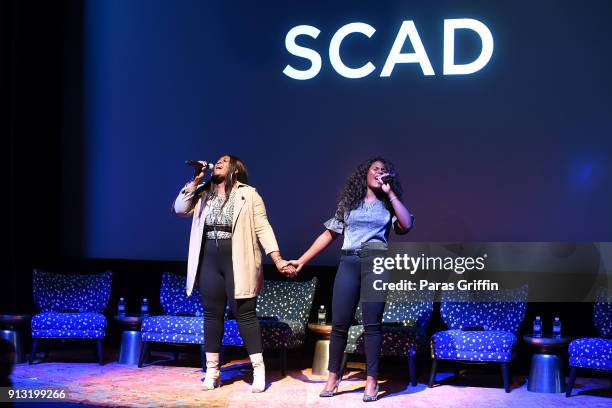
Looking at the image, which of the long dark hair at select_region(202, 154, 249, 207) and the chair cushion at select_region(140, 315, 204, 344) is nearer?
the long dark hair at select_region(202, 154, 249, 207)

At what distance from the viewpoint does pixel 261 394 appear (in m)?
4.94

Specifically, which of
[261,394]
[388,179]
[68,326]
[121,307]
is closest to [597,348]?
[388,179]

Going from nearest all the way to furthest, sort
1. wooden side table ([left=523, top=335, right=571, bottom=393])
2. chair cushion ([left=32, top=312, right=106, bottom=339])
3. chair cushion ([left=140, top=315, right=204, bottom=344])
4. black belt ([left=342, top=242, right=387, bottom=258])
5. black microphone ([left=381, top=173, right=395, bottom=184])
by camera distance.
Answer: black belt ([left=342, top=242, right=387, bottom=258])
black microphone ([left=381, top=173, right=395, bottom=184])
wooden side table ([left=523, top=335, right=571, bottom=393])
chair cushion ([left=140, top=315, right=204, bottom=344])
chair cushion ([left=32, top=312, right=106, bottom=339])

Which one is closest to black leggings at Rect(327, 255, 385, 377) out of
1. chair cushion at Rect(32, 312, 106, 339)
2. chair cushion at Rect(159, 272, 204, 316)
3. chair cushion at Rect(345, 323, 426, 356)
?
chair cushion at Rect(345, 323, 426, 356)

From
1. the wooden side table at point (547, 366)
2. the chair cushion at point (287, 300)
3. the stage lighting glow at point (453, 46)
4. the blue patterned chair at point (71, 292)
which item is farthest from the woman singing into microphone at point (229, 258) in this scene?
the stage lighting glow at point (453, 46)

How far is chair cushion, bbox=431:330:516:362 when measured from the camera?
522 centimetres

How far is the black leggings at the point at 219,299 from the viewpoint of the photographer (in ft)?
16.1

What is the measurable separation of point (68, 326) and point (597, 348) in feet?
12.8

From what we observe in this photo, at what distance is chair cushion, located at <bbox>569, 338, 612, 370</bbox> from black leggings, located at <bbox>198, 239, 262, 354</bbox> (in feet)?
6.84

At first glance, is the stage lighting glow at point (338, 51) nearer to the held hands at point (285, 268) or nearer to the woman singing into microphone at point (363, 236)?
the woman singing into microphone at point (363, 236)

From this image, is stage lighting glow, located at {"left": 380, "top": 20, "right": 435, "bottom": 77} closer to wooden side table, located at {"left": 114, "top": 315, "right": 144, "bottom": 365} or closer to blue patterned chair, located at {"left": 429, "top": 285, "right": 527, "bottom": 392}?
blue patterned chair, located at {"left": 429, "top": 285, "right": 527, "bottom": 392}

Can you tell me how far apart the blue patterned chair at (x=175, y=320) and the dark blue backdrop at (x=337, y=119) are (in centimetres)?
53

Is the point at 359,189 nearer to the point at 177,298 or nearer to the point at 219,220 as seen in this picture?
the point at 219,220

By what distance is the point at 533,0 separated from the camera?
20.3 ft
